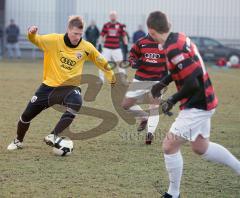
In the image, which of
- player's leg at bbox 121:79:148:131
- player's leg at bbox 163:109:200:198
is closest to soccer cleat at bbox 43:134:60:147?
player's leg at bbox 121:79:148:131

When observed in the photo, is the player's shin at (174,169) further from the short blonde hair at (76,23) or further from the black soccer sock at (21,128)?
the black soccer sock at (21,128)

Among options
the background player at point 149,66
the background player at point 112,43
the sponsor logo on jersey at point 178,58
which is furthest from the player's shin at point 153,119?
the background player at point 112,43

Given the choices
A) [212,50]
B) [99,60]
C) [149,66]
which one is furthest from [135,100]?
[212,50]

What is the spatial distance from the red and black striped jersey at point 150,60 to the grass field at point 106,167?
40.7 inches

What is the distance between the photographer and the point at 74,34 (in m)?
8.17

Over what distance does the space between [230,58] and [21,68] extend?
1054 centimetres

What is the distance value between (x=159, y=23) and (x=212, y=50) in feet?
78.1

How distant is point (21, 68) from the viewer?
2403 centimetres

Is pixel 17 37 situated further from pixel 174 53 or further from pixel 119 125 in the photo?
pixel 174 53

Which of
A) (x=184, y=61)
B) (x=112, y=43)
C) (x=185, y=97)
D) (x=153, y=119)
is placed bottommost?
(x=112, y=43)

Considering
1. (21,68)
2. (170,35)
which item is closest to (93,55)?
(170,35)

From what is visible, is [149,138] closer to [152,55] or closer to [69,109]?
[152,55]

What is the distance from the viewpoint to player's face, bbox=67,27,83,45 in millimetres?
8130

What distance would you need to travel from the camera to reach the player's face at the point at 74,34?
8.13 m
